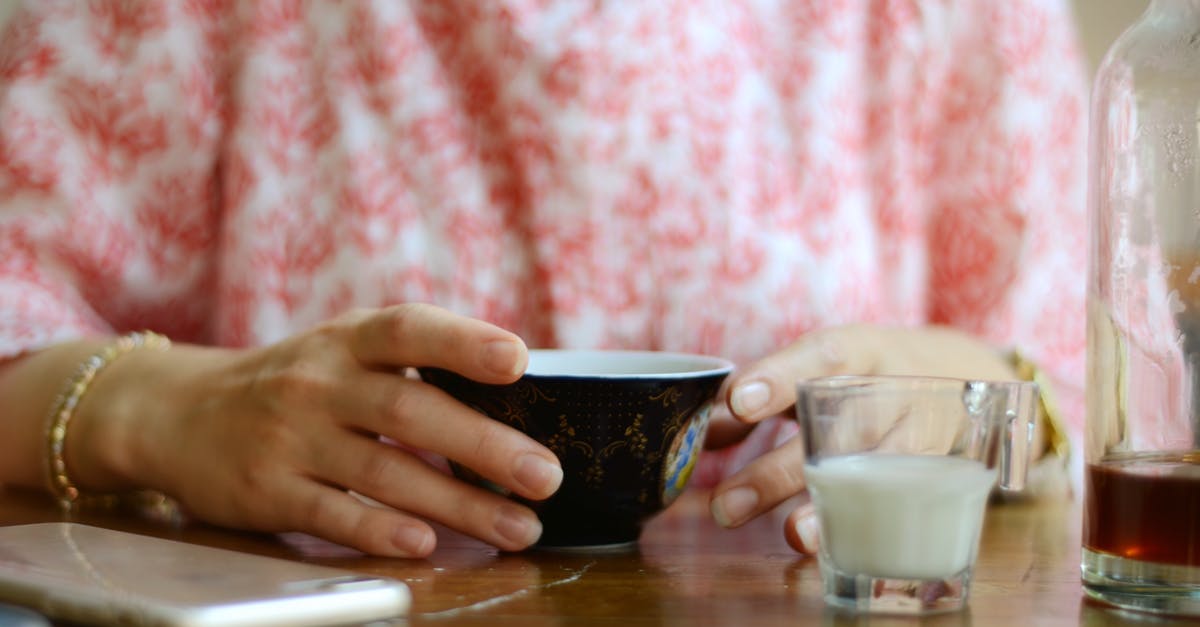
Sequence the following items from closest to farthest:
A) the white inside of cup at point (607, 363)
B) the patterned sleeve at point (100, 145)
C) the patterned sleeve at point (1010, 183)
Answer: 1. the white inside of cup at point (607, 363)
2. the patterned sleeve at point (100, 145)
3. the patterned sleeve at point (1010, 183)

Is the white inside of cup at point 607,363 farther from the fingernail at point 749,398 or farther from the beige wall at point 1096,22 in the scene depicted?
the beige wall at point 1096,22

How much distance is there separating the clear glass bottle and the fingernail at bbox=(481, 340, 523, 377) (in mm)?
284

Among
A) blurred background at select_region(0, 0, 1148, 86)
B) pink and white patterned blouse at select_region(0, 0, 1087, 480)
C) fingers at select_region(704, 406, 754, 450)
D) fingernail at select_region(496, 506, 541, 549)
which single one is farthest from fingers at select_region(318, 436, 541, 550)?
blurred background at select_region(0, 0, 1148, 86)

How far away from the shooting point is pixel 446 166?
113 cm

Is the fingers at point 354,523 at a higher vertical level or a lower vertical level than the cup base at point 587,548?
higher

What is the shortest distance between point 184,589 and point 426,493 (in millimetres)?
235

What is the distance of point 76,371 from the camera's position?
93cm

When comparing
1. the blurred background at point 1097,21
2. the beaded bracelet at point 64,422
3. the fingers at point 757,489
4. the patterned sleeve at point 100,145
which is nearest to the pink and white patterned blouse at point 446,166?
the patterned sleeve at point 100,145

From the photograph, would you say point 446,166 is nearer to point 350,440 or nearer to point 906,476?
point 350,440

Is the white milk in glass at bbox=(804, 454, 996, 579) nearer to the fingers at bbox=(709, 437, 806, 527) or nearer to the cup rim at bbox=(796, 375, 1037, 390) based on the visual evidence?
the cup rim at bbox=(796, 375, 1037, 390)

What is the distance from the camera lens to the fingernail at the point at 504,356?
62cm

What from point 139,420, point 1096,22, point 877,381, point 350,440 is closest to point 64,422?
point 139,420

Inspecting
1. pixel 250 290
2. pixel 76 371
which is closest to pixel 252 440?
pixel 76 371

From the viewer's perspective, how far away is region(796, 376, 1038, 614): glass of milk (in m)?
0.53
